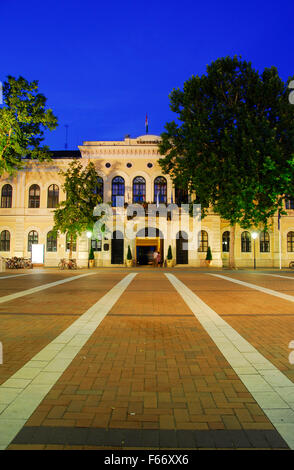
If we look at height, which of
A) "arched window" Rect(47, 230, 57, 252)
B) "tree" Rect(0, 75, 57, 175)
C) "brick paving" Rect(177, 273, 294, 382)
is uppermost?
"tree" Rect(0, 75, 57, 175)

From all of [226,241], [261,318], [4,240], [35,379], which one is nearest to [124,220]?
[226,241]

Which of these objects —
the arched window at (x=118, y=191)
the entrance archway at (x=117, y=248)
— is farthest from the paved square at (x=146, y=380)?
the arched window at (x=118, y=191)

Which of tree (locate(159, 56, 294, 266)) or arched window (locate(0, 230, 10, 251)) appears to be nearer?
tree (locate(159, 56, 294, 266))

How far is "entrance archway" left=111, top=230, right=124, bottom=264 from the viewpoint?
2952 cm

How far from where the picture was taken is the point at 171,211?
29234mm

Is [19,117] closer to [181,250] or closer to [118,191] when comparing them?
[118,191]

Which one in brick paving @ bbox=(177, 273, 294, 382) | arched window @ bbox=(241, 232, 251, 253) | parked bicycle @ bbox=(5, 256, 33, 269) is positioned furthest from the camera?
arched window @ bbox=(241, 232, 251, 253)

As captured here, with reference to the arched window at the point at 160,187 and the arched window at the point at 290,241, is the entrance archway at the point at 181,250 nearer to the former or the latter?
the arched window at the point at 160,187

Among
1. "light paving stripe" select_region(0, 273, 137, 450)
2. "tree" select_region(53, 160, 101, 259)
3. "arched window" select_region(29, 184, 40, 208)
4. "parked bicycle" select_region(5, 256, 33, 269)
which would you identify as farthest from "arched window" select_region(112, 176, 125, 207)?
"light paving stripe" select_region(0, 273, 137, 450)

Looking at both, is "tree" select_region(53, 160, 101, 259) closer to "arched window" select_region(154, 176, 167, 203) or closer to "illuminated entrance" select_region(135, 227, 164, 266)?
"illuminated entrance" select_region(135, 227, 164, 266)

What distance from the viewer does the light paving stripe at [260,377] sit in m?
2.68

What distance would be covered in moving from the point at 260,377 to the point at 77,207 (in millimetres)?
22255

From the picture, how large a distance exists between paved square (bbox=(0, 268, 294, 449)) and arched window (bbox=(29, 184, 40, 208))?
25.7 m

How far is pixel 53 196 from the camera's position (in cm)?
3067
